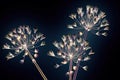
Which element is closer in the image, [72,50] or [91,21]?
[72,50]

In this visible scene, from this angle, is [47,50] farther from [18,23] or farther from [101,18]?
[101,18]

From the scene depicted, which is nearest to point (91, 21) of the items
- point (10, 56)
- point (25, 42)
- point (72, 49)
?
point (72, 49)

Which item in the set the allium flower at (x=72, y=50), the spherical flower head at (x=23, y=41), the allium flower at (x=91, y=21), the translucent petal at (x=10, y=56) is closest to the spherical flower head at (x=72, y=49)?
the allium flower at (x=72, y=50)

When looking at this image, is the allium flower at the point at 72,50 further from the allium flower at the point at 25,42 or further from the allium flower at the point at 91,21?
the allium flower at the point at 25,42

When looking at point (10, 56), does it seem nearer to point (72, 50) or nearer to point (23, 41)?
point (23, 41)

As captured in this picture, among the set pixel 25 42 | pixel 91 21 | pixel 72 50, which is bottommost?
pixel 72 50

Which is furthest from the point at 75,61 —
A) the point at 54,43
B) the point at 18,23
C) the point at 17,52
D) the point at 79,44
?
the point at 18,23

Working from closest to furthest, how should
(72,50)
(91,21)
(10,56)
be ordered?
1. (72,50)
2. (91,21)
3. (10,56)
